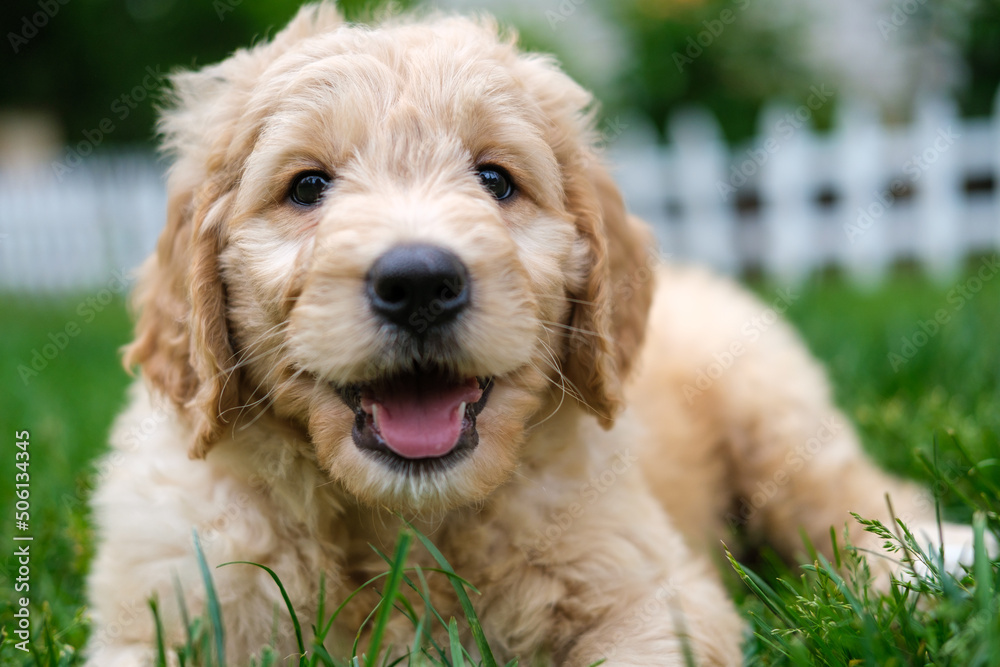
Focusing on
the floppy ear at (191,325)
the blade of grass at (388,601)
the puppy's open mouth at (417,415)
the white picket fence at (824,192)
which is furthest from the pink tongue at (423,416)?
the white picket fence at (824,192)

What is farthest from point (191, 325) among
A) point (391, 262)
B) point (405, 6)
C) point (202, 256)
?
point (405, 6)

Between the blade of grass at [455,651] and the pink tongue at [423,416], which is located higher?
the pink tongue at [423,416]

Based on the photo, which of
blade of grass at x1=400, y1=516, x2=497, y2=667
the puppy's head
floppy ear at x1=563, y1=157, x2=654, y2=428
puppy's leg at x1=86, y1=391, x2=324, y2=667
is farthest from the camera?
floppy ear at x1=563, y1=157, x2=654, y2=428

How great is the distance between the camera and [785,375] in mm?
3510

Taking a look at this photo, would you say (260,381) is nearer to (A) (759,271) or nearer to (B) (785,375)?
(B) (785,375)

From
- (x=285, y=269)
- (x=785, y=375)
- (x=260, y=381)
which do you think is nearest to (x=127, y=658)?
(x=260, y=381)

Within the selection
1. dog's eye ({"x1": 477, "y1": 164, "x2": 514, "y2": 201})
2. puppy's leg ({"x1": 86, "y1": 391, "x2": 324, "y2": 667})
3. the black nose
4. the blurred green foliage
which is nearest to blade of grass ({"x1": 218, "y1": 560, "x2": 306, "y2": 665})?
puppy's leg ({"x1": 86, "y1": 391, "x2": 324, "y2": 667})

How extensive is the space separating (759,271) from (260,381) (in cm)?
924

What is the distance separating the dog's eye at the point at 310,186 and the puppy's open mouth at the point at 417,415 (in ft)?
1.69

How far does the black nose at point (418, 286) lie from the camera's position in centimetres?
174

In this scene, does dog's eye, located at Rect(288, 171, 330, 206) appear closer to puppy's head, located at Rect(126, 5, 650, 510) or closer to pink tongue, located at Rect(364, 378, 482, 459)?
puppy's head, located at Rect(126, 5, 650, 510)

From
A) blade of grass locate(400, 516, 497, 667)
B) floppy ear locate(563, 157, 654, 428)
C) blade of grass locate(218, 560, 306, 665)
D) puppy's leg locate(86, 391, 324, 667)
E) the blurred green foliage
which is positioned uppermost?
floppy ear locate(563, 157, 654, 428)

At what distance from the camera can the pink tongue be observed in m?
1.91

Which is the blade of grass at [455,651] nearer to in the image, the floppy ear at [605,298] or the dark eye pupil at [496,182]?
the floppy ear at [605,298]
